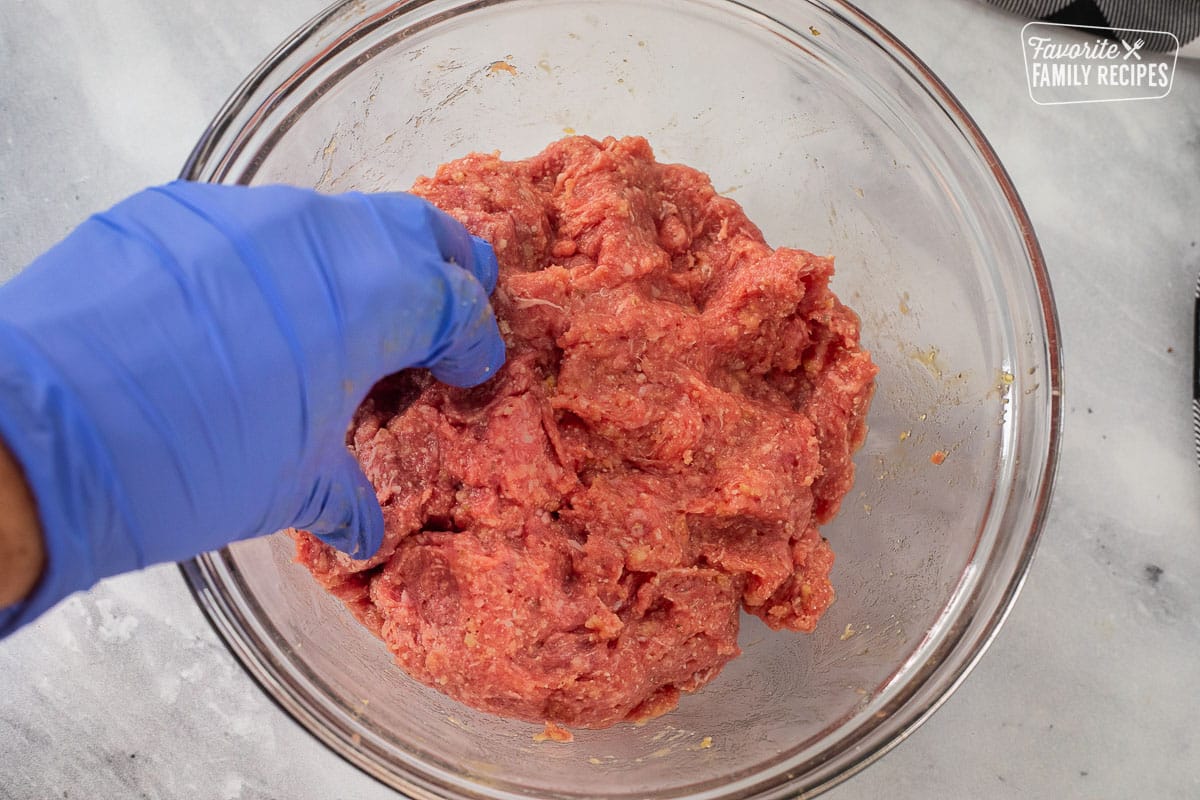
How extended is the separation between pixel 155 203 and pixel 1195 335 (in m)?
3.44

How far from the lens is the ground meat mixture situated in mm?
2027

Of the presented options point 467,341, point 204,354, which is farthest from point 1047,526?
point 204,354

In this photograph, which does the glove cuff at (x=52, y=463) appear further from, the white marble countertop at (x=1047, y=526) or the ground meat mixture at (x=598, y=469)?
the white marble countertop at (x=1047, y=526)

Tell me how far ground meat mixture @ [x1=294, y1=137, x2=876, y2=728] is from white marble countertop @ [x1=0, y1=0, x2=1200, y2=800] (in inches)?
43.7

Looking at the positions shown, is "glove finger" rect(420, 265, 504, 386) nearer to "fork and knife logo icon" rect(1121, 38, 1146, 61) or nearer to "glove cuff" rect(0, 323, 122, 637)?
"glove cuff" rect(0, 323, 122, 637)

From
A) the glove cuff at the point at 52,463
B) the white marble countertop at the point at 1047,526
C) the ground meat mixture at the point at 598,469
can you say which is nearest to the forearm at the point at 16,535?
the glove cuff at the point at 52,463

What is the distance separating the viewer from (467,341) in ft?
6.22

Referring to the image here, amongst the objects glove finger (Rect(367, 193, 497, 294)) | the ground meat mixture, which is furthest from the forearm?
glove finger (Rect(367, 193, 497, 294))

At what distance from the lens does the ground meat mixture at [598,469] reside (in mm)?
2027

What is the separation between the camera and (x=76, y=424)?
140 centimetres

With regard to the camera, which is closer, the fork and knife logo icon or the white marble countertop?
the white marble countertop

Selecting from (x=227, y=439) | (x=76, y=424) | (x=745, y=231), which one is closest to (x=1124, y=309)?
(x=745, y=231)

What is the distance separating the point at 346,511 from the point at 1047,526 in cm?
250

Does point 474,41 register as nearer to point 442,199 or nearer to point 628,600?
point 442,199
